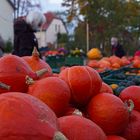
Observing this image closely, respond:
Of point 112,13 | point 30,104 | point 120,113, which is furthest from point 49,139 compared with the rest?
point 112,13

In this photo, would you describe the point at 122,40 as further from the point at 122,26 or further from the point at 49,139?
the point at 49,139

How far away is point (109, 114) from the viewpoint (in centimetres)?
180

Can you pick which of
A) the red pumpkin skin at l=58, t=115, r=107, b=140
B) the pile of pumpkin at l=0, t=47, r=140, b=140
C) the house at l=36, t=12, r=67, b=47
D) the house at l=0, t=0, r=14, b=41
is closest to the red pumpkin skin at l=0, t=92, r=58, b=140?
the pile of pumpkin at l=0, t=47, r=140, b=140

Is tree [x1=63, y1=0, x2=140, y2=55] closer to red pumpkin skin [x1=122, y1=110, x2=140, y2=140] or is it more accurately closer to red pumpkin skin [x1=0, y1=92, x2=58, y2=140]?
red pumpkin skin [x1=122, y1=110, x2=140, y2=140]

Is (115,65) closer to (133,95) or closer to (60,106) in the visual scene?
(133,95)

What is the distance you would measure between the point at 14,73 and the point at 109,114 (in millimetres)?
475

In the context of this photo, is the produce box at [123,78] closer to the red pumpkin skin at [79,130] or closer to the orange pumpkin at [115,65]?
the orange pumpkin at [115,65]

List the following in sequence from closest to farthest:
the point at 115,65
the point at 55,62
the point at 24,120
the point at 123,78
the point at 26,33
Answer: the point at 24,120 → the point at 123,78 → the point at 26,33 → the point at 115,65 → the point at 55,62

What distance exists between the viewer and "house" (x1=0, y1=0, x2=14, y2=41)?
37.2 metres

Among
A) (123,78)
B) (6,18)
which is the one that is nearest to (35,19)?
(123,78)

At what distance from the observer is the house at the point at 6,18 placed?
37188mm

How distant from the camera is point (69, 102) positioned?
1.88 m

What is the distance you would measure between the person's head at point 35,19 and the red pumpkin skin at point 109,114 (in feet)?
11.0

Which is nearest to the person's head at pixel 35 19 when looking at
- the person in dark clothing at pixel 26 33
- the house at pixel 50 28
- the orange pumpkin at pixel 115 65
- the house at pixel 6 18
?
the person in dark clothing at pixel 26 33
